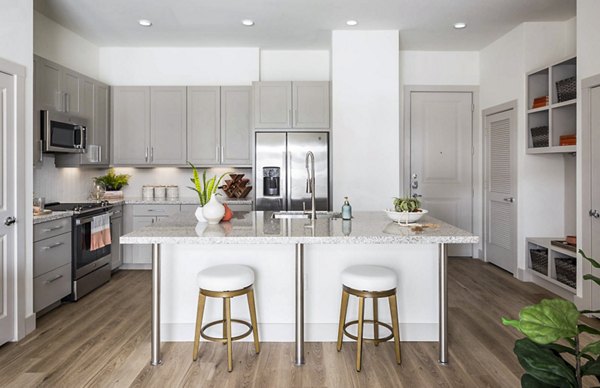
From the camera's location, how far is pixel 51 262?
3434 millimetres

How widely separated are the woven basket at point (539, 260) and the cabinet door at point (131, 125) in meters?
4.82

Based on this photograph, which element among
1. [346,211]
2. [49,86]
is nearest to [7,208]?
[49,86]

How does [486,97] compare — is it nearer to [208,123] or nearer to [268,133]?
[268,133]

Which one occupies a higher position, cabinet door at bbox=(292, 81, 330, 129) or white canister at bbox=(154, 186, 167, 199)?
cabinet door at bbox=(292, 81, 330, 129)

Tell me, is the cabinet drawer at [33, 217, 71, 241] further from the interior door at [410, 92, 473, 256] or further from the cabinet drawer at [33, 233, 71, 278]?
the interior door at [410, 92, 473, 256]

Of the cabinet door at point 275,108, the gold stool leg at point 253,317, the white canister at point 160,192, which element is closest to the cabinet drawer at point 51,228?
the white canister at point 160,192

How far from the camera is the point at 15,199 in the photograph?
2.90 metres

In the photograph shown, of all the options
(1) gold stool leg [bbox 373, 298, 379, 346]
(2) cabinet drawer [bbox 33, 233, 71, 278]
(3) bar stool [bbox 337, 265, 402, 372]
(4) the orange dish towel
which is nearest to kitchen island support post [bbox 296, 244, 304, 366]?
(3) bar stool [bbox 337, 265, 402, 372]

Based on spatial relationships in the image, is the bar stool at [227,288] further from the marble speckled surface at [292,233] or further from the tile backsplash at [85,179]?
the tile backsplash at [85,179]

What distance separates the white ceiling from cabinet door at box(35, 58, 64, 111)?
2.17 feet

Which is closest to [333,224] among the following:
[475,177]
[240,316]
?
[240,316]

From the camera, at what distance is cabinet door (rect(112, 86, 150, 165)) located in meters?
5.14

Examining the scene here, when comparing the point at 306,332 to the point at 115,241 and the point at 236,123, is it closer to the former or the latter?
the point at 115,241

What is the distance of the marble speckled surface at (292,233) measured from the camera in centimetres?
225
